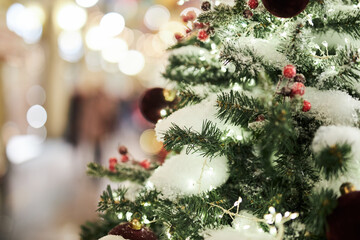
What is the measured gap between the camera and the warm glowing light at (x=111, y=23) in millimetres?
6531

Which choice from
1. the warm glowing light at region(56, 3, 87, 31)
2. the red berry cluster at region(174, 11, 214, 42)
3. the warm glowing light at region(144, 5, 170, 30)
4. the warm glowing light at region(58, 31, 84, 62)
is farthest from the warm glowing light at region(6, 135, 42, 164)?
the red berry cluster at region(174, 11, 214, 42)

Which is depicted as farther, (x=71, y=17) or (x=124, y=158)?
(x=71, y=17)

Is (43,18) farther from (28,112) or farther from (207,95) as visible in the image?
(207,95)

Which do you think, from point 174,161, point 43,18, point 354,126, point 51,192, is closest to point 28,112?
point 43,18

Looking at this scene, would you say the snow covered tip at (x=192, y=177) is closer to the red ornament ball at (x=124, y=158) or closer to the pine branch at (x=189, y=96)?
the pine branch at (x=189, y=96)

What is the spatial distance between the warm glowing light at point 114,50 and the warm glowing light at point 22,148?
2276 millimetres

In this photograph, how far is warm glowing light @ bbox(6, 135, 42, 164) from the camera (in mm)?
4957

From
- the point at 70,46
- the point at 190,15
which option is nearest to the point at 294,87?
the point at 190,15

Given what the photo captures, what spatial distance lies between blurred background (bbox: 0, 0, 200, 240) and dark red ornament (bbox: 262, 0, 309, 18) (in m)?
2.41

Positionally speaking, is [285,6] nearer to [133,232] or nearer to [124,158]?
[133,232]

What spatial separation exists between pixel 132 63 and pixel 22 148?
9.90ft

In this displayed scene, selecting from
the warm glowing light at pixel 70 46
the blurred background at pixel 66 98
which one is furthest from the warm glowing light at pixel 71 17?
the warm glowing light at pixel 70 46

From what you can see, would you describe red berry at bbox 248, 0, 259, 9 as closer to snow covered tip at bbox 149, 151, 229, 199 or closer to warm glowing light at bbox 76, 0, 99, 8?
snow covered tip at bbox 149, 151, 229, 199

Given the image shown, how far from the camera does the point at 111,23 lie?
6.58 metres
